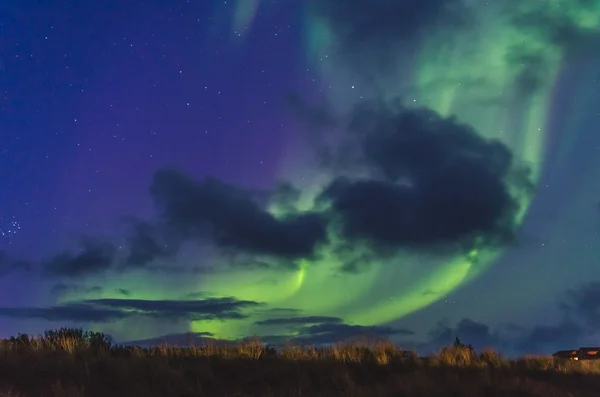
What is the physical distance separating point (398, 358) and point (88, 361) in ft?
37.6

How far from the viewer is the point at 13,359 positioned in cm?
1972

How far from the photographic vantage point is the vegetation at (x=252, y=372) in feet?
63.7

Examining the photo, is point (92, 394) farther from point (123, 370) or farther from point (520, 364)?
point (520, 364)

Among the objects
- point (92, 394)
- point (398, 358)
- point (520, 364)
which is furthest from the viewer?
point (520, 364)

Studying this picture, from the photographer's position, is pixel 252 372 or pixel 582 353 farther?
pixel 582 353

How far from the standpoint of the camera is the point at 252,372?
22.7 m

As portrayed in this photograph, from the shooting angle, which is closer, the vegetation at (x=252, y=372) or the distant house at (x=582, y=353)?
the vegetation at (x=252, y=372)

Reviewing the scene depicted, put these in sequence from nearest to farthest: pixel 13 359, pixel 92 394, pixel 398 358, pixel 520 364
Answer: pixel 92 394
pixel 13 359
pixel 398 358
pixel 520 364

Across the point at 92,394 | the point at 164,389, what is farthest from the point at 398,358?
the point at 92,394

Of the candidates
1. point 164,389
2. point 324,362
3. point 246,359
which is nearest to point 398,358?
point 324,362

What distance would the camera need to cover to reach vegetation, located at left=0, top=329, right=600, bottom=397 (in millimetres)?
19422

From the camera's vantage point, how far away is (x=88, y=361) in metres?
20.8

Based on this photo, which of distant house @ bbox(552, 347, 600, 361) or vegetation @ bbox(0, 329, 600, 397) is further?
distant house @ bbox(552, 347, 600, 361)

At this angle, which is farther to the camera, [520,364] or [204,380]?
[520,364]
